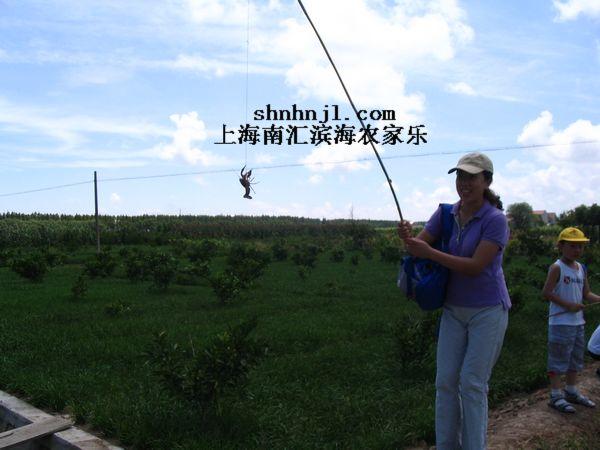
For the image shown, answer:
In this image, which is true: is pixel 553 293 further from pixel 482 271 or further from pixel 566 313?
pixel 482 271

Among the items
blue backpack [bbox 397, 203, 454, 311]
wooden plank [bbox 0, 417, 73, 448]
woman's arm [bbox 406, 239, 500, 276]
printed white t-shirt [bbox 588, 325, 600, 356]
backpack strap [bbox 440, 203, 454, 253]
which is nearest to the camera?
woman's arm [bbox 406, 239, 500, 276]

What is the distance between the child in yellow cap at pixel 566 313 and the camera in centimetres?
502

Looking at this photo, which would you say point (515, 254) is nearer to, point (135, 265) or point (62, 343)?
point (135, 265)

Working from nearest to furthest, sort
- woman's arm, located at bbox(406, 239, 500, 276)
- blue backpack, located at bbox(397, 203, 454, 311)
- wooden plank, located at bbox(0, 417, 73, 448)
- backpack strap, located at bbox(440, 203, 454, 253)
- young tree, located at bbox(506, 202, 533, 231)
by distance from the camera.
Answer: woman's arm, located at bbox(406, 239, 500, 276) < blue backpack, located at bbox(397, 203, 454, 311) < backpack strap, located at bbox(440, 203, 454, 253) < wooden plank, located at bbox(0, 417, 73, 448) < young tree, located at bbox(506, 202, 533, 231)

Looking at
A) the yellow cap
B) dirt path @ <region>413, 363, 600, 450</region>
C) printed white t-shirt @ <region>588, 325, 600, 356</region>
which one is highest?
the yellow cap

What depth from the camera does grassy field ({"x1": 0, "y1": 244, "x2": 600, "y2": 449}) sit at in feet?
14.7

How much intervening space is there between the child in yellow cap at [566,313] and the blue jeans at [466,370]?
195 cm

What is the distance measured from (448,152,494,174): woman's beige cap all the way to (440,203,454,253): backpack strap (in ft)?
1.01

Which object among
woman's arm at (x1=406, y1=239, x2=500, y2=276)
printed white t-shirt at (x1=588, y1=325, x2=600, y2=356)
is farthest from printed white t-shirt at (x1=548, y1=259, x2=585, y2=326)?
woman's arm at (x1=406, y1=239, x2=500, y2=276)

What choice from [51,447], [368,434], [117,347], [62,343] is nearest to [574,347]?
[368,434]

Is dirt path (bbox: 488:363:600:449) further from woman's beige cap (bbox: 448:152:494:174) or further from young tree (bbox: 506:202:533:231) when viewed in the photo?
young tree (bbox: 506:202:533:231)

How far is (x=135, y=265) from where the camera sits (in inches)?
601

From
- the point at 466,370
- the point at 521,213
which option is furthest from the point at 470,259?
the point at 521,213

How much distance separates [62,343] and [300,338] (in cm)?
316
